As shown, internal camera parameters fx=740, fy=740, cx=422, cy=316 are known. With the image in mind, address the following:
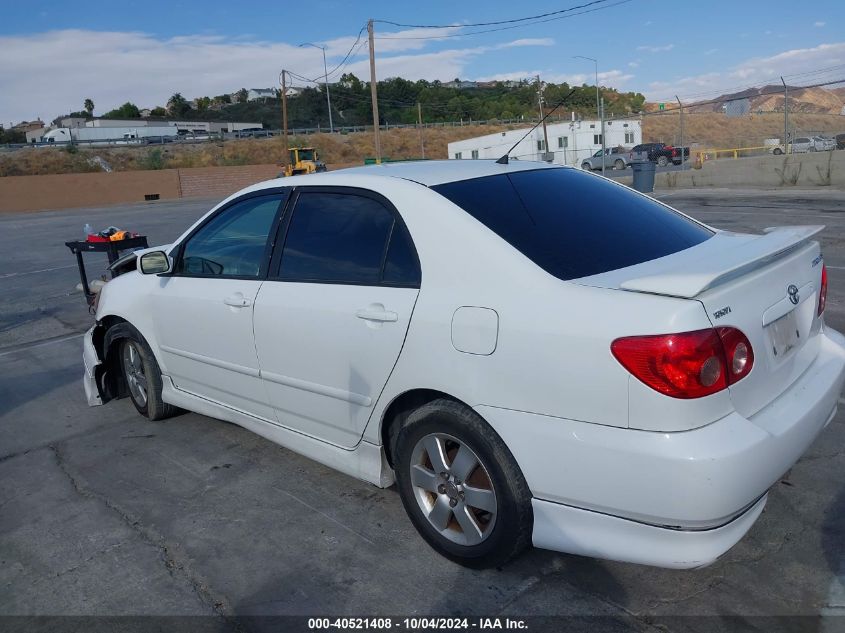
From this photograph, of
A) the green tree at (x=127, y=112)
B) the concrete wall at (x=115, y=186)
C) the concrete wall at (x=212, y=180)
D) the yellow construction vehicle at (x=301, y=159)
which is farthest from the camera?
the green tree at (x=127, y=112)

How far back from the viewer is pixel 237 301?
400 centimetres

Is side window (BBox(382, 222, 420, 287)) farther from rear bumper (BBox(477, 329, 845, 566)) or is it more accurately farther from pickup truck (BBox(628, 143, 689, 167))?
pickup truck (BBox(628, 143, 689, 167))

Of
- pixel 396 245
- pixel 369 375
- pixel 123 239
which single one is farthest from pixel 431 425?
pixel 123 239

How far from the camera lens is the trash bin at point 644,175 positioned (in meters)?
23.9

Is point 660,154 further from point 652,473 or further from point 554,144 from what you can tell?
point 652,473

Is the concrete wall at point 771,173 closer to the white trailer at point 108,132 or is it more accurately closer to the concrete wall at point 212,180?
the concrete wall at point 212,180

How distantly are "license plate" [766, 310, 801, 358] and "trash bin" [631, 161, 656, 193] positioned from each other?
72.3 ft

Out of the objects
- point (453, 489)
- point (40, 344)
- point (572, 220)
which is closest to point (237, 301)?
point (453, 489)

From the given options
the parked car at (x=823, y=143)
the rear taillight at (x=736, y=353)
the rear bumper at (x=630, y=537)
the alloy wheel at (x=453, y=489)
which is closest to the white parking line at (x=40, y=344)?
the alloy wheel at (x=453, y=489)

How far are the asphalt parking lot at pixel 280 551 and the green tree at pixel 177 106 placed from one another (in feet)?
420

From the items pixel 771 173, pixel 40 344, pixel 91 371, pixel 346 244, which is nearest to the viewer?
pixel 346 244

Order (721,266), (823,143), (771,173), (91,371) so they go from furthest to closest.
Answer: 1. (823,143)
2. (771,173)
3. (91,371)
4. (721,266)

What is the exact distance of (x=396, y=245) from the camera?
333 cm

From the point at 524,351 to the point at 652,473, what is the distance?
0.60m
